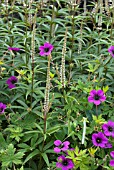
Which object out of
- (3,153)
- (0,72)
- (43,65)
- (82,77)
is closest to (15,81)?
(0,72)

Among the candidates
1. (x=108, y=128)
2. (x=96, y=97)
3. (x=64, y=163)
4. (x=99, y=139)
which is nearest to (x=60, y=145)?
(x=64, y=163)

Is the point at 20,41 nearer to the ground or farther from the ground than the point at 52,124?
farther from the ground

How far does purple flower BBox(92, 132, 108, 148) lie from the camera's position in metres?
2.63

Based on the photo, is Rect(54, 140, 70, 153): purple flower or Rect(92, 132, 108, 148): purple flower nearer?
Rect(54, 140, 70, 153): purple flower

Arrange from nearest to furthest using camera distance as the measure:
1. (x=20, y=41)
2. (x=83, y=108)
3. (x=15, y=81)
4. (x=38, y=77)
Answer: (x=83, y=108) → (x=15, y=81) → (x=38, y=77) → (x=20, y=41)

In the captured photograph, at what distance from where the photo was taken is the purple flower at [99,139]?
2.63 meters

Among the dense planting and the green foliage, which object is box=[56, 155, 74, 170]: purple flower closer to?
the dense planting

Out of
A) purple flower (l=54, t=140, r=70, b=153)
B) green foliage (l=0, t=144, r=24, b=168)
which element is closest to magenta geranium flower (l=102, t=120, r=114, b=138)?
purple flower (l=54, t=140, r=70, b=153)

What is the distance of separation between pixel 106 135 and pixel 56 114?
0.45 m

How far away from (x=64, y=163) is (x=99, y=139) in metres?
0.32

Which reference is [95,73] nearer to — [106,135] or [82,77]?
[82,77]

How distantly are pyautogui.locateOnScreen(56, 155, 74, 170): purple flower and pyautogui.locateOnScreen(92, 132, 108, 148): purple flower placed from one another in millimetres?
247

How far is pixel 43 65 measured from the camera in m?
3.36

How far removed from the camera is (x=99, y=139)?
2646 millimetres
